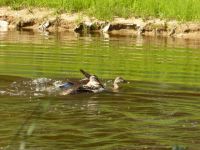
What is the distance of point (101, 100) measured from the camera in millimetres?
9008

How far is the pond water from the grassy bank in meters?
6.45

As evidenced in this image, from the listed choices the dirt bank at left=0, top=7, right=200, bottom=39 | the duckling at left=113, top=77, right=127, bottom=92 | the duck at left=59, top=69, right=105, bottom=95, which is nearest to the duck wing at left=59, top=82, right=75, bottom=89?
the duck at left=59, top=69, right=105, bottom=95

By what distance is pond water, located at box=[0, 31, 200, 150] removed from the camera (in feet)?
20.5

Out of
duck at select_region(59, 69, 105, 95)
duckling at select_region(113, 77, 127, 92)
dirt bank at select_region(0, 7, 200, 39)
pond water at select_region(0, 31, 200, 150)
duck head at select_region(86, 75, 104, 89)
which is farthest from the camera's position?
dirt bank at select_region(0, 7, 200, 39)

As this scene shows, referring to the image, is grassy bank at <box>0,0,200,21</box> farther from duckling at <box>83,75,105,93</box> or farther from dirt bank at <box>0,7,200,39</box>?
duckling at <box>83,75,105,93</box>

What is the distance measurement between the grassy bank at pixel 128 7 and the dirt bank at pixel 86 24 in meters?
0.37

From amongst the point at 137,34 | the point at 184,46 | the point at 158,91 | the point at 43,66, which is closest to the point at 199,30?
the point at 137,34

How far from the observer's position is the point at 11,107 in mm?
7961

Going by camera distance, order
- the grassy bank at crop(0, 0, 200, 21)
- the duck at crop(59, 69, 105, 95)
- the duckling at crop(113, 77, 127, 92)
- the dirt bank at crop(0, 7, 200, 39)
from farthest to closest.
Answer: the grassy bank at crop(0, 0, 200, 21) → the dirt bank at crop(0, 7, 200, 39) → the duckling at crop(113, 77, 127, 92) → the duck at crop(59, 69, 105, 95)

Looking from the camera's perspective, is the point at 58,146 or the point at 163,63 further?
the point at 163,63

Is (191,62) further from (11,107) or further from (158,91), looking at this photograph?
(11,107)

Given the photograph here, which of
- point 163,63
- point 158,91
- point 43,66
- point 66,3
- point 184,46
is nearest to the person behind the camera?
point 158,91

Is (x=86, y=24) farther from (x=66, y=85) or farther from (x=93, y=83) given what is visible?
(x=66, y=85)

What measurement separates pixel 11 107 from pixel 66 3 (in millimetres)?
17824
